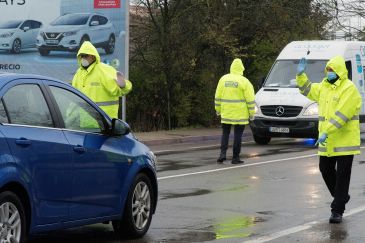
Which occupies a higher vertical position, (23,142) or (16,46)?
(23,142)

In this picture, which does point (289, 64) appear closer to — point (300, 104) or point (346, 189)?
point (300, 104)

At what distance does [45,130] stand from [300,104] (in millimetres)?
13407

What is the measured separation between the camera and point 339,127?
357 inches

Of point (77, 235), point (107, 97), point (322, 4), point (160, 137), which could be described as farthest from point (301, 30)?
point (77, 235)

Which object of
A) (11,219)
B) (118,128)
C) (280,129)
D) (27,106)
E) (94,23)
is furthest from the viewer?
(94,23)

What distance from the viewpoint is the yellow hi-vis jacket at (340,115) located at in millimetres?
9078

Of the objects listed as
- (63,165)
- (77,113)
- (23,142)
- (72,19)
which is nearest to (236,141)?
(77,113)

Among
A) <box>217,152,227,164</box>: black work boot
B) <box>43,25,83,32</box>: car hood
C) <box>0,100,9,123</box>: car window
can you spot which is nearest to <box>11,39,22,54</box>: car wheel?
<box>43,25,83,32</box>: car hood

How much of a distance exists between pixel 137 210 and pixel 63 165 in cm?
141

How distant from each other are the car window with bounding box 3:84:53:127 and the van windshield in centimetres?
1396

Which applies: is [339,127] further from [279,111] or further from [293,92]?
[293,92]

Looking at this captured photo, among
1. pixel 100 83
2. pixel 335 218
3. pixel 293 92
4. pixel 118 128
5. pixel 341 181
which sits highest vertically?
pixel 100 83

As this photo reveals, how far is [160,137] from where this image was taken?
21.5 m

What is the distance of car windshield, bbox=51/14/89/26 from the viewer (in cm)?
2394
